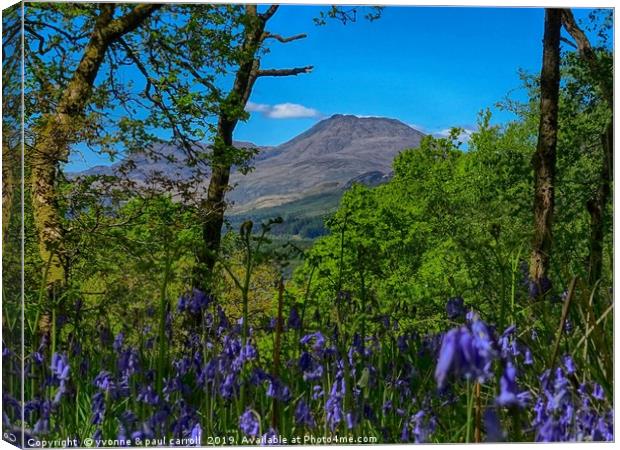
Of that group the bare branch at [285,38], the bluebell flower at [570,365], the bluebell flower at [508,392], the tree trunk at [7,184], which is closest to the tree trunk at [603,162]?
the bluebell flower at [570,365]

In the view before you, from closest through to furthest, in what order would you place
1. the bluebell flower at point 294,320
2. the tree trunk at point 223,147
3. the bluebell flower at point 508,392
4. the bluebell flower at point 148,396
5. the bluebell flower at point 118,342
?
the bluebell flower at point 508,392
the bluebell flower at point 148,396
the bluebell flower at point 294,320
the bluebell flower at point 118,342
the tree trunk at point 223,147

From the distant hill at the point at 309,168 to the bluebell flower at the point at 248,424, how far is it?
4.19 ft

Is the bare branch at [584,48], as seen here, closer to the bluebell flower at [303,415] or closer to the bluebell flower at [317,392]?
the bluebell flower at [317,392]

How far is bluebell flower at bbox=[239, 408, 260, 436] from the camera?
10.9 ft

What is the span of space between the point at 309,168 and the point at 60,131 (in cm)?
141

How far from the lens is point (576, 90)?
14.7 feet

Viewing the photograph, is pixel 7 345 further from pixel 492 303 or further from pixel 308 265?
pixel 492 303

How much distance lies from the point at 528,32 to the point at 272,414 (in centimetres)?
245

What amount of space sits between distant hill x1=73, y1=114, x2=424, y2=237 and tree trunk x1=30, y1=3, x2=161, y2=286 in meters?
0.22

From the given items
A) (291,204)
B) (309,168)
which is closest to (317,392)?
(291,204)

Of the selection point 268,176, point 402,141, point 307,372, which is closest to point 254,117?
point 268,176

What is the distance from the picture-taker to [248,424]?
3.37 m

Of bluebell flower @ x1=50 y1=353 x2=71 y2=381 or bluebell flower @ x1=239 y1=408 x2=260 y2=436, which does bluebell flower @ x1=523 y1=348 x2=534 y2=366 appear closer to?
bluebell flower @ x1=239 y1=408 x2=260 y2=436

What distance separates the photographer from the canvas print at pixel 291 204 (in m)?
3.68
